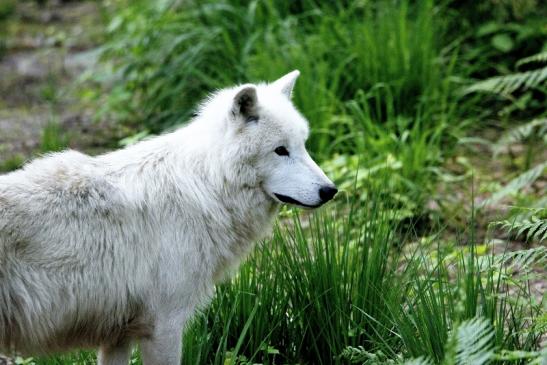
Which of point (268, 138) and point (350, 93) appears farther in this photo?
point (350, 93)

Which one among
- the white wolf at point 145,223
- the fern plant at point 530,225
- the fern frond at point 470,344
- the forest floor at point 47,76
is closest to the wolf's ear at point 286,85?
the white wolf at point 145,223

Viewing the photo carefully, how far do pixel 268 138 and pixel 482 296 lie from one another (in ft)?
4.06

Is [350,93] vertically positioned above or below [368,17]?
below

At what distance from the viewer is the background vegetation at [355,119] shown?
4.59m

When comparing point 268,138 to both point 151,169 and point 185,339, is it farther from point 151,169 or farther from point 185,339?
point 185,339

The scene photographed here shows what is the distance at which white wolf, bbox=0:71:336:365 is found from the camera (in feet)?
12.5

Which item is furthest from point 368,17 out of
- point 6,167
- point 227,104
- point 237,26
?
point 227,104

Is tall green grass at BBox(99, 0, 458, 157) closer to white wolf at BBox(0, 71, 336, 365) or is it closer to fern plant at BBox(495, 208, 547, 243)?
fern plant at BBox(495, 208, 547, 243)

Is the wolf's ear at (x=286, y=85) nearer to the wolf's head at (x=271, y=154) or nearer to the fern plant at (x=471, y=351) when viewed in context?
the wolf's head at (x=271, y=154)

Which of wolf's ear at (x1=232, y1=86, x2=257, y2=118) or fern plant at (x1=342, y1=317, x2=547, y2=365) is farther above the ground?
wolf's ear at (x1=232, y1=86, x2=257, y2=118)

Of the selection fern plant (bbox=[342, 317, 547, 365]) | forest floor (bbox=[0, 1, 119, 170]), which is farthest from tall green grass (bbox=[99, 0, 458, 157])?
fern plant (bbox=[342, 317, 547, 365])

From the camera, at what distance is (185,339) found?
4.35 metres

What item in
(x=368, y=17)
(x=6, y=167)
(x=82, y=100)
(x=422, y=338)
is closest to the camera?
(x=422, y=338)

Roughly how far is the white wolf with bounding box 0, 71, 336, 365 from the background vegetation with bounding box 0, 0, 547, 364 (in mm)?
462
